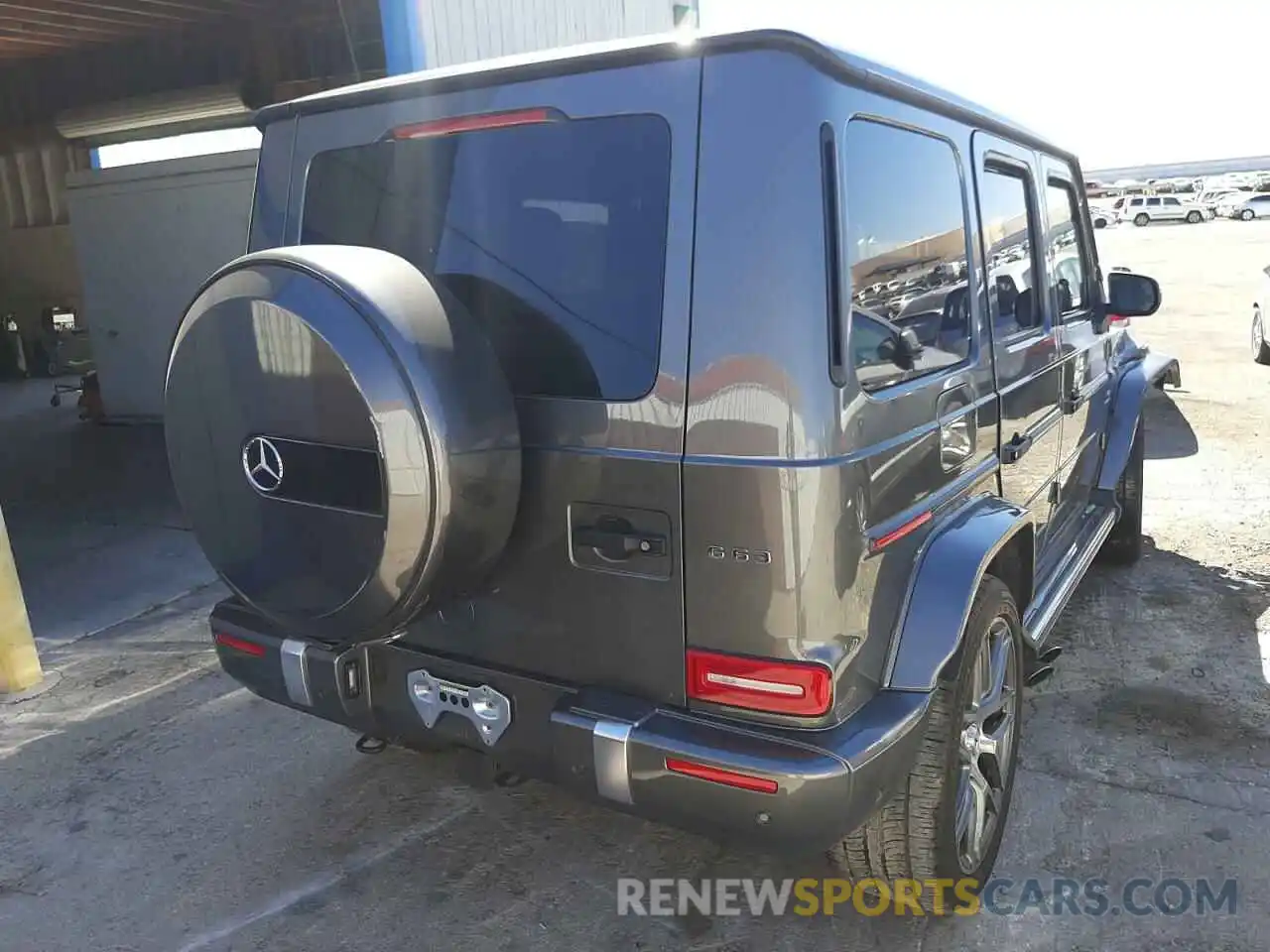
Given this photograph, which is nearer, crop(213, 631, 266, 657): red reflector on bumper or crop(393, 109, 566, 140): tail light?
crop(393, 109, 566, 140): tail light

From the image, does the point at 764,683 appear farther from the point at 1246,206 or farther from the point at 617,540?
the point at 1246,206

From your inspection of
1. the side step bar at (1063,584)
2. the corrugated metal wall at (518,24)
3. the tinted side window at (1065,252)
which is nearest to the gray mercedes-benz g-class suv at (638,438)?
the side step bar at (1063,584)

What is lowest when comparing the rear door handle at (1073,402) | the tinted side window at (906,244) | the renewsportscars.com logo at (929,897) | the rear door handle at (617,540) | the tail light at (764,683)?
the renewsportscars.com logo at (929,897)

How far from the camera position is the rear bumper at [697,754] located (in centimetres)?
199

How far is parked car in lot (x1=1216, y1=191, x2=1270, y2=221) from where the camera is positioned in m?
46.3

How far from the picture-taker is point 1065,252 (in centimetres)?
380

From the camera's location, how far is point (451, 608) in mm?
2436

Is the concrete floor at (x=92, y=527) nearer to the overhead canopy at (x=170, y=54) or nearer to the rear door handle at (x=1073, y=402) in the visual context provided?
the overhead canopy at (x=170, y=54)

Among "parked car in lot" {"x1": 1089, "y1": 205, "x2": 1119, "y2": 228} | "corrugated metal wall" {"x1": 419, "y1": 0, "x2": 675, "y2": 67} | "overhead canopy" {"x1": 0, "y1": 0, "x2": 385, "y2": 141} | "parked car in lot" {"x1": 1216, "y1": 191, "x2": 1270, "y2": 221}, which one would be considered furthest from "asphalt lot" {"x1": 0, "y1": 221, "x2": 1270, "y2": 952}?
"parked car in lot" {"x1": 1216, "y1": 191, "x2": 1270, "y2": 221}

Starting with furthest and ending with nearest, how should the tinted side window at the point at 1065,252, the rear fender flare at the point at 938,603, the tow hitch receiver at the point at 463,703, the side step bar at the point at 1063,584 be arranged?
the tinted side window at the point at 1065,252 → the side step bar at the point at 1063,584 → the tow hitch receiver at the point at 463,703 → the rear fender flare at the point at 938,603

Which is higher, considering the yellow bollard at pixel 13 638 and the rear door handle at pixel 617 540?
the rear door handle at pixel 617 540

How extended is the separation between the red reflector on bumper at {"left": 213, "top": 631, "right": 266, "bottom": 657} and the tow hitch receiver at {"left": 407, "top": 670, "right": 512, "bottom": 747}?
0.46 meters

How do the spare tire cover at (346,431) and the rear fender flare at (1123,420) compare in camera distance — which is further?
the rear fender flare at (1123,420)

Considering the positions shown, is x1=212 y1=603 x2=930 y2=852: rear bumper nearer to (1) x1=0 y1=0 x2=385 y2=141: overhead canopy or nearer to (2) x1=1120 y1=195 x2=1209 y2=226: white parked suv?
(1) x1=0 y1=0 x2=385 y2=141: overhead canopy
